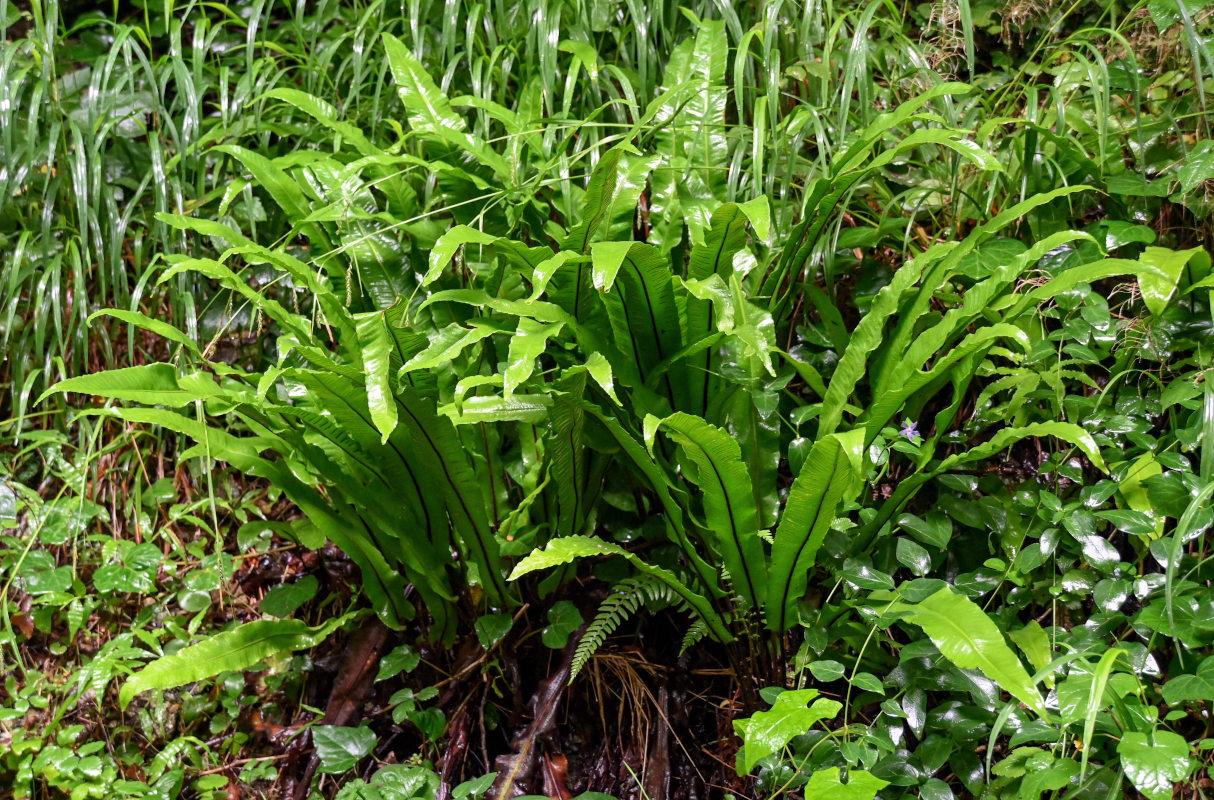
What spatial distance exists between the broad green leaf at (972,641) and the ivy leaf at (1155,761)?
14cm

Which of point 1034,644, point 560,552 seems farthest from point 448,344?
point 1034,644

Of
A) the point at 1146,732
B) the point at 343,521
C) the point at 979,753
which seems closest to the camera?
the point at 1146,732

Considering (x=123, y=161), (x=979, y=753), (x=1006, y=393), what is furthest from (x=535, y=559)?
(x=123, y=161)

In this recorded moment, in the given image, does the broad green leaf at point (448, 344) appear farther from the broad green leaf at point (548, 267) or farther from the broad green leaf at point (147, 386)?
the broad green leaf at point (147, 386)

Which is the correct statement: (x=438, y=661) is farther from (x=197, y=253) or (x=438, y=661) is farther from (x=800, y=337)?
(x=197, y=253)

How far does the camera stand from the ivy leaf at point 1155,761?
1237 millimetres

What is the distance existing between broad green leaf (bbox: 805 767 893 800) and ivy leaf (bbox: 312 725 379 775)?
95 cm

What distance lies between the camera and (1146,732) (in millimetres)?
1338

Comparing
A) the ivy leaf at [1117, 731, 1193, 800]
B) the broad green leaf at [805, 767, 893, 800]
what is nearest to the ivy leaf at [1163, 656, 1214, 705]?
the ivy leaf at [1117, 731, 1193, 800]

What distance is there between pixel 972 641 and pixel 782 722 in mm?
321

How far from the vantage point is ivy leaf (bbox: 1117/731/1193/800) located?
1.24m

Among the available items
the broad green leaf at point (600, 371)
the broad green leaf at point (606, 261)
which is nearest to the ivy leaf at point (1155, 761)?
the broad green leaf at point (600, 371)

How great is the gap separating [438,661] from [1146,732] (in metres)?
1.42

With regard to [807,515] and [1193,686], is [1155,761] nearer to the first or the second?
[1193,686]
